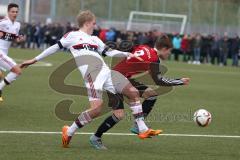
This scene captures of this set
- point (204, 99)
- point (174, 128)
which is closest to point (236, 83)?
point (204, 99)

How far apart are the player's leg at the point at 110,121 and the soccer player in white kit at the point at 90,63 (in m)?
0.17

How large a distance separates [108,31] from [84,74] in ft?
120

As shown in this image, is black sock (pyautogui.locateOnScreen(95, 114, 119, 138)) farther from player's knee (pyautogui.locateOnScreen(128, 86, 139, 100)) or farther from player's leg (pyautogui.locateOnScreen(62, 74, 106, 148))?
player's knee (pyautogui.locateOnScreen(128, 86, 139, 100))

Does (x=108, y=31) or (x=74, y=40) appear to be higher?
(x=74, y=40)

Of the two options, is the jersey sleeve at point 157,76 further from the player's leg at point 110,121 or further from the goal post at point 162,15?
the goal post at point 162,15

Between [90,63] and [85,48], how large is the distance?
27 cm

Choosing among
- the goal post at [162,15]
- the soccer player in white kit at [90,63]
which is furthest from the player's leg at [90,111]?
the goal post at [162,15]

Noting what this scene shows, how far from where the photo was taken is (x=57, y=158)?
392 inches

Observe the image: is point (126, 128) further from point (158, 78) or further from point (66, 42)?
point (66, 42)

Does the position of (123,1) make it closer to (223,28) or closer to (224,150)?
(223,28)

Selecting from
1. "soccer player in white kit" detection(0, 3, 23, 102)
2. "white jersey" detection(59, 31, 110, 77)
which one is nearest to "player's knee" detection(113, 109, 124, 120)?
"white jersey" detection(59, 31, 110, 77)

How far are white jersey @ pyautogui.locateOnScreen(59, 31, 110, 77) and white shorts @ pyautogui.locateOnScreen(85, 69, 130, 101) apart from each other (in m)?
0.11

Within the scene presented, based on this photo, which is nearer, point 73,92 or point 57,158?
point 57,158

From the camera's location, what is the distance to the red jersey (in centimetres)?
1186
